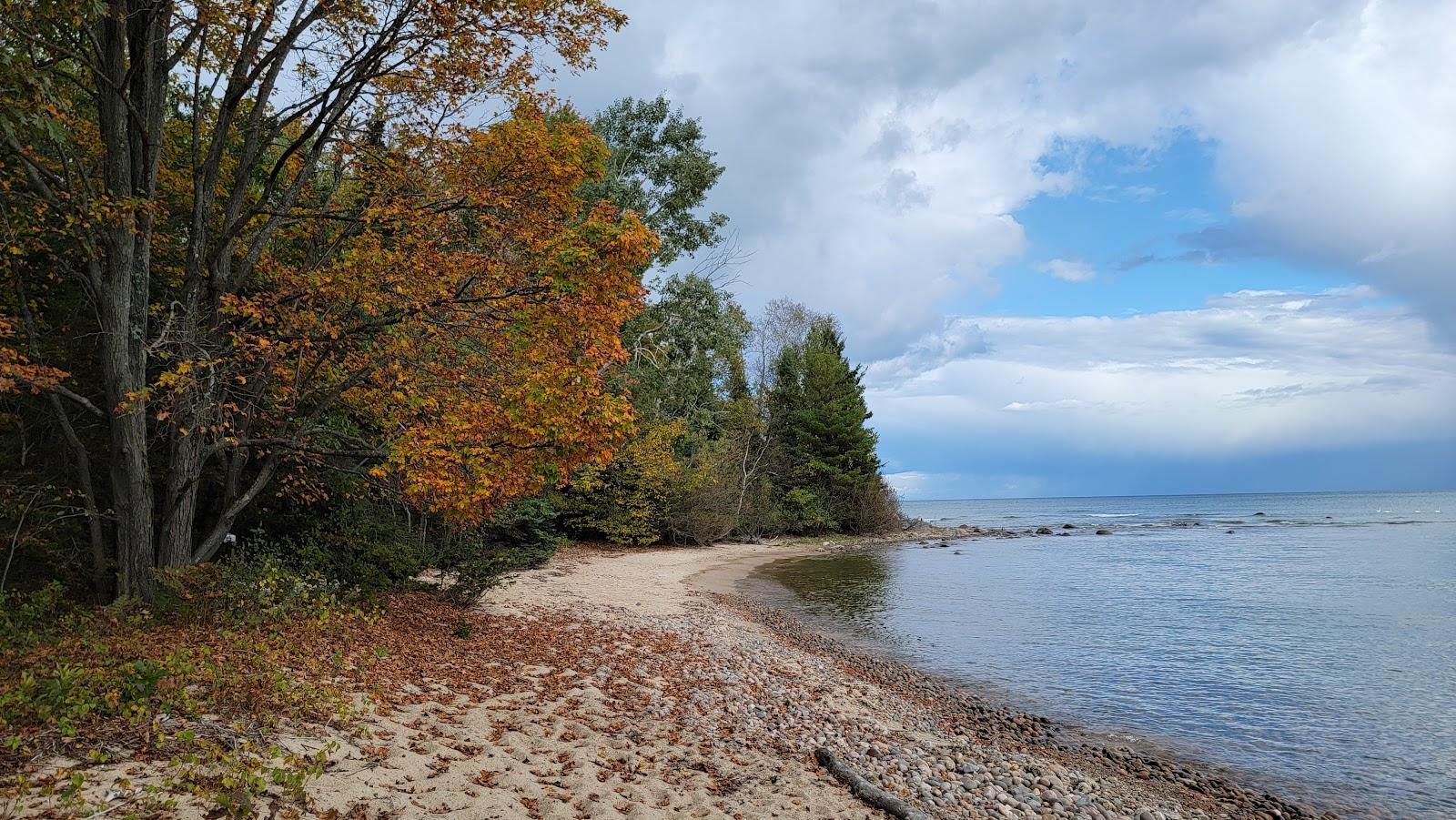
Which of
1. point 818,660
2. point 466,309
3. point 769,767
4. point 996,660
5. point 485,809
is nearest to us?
point 485,809

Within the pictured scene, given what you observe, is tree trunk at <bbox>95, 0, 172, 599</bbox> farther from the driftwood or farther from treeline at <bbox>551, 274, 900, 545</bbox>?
treeline at <bbox>551, 274, 900, 545</bbox>

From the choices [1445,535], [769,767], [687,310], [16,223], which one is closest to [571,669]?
[769,767]

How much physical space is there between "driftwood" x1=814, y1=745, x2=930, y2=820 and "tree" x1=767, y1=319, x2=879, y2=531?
40238 mm

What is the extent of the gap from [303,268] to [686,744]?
8416 millimetres

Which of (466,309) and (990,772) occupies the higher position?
(466,309)

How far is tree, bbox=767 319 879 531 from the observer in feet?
159

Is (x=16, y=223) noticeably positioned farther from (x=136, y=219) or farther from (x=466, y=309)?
(x=466, y=309)

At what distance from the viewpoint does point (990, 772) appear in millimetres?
7836

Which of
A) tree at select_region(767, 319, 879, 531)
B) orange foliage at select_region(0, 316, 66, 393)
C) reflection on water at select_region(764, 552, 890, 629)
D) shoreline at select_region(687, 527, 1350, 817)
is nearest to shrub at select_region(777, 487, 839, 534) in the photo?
tree at select_region(767, 319, 879, 531)

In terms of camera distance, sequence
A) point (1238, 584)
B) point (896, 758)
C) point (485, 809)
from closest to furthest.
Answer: point (485, 809) → point (896, 758) → point (1238, 584)

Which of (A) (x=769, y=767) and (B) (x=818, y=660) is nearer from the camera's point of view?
(A) (x=769, y=767)

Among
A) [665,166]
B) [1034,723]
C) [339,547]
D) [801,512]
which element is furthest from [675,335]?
[801,512]

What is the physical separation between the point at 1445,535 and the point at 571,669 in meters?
61.5

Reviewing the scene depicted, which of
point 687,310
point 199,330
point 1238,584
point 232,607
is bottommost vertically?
point 1238,584
